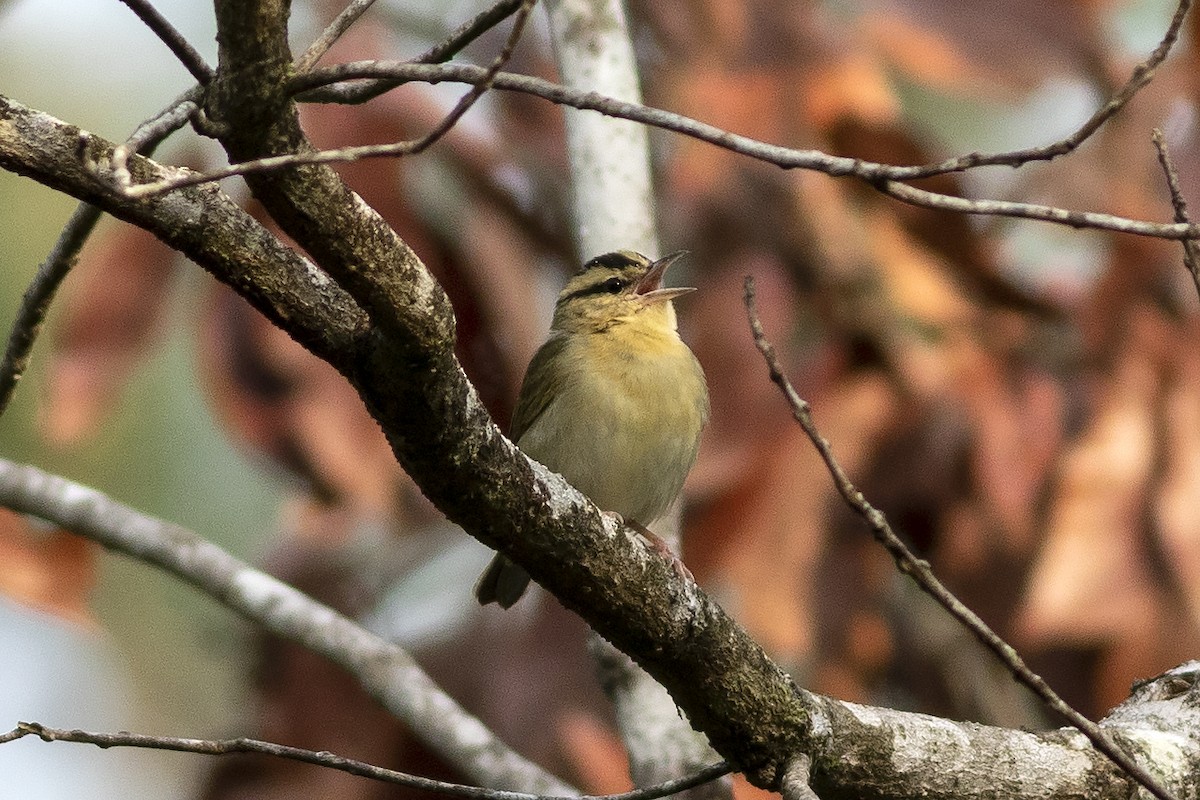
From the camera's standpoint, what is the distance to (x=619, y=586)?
2842 millimetres

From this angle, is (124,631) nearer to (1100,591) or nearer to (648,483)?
(648,483)

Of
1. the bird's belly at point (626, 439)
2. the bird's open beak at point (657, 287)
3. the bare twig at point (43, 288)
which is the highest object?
the bird's open beak at point (657, 287)

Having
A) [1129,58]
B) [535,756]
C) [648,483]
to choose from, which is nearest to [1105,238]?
[1129,58]

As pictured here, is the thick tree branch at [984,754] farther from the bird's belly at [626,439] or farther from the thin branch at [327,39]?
the thin branch at [327,39]

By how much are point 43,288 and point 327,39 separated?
1.51m

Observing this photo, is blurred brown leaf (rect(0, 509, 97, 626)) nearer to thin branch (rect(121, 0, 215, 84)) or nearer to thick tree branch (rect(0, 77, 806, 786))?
thick tree branch (rect(0, 77, 806, 786))

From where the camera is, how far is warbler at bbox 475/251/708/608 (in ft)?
16.3

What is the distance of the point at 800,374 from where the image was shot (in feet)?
14.6

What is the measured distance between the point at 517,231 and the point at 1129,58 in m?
2.19

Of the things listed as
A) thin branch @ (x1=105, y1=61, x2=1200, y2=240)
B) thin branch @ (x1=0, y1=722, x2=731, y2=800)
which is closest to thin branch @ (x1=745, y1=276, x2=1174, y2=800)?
thin branch @ (x1=105, y1=61, x2=1200, y2=240)

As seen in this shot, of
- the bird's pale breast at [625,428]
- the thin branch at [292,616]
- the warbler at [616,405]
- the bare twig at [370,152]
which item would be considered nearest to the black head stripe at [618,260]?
the warbler at [616,405]

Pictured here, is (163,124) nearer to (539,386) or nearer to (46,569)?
(46,569)

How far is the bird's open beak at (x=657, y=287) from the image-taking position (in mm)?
5184

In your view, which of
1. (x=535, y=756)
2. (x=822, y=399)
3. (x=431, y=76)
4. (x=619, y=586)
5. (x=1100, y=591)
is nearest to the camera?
(x=431, y=76)
